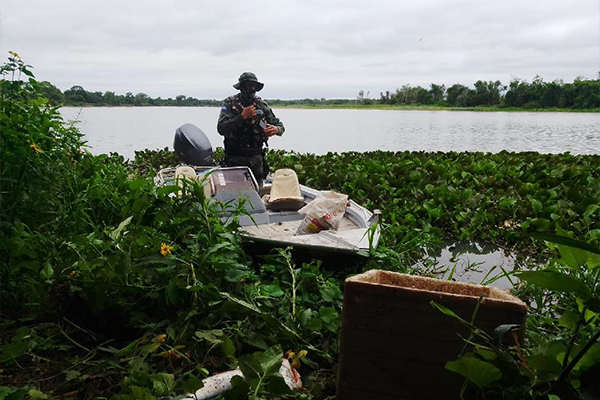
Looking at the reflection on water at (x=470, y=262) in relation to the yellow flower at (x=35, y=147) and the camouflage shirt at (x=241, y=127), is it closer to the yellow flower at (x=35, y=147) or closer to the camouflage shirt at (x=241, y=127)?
the camouflage shirt at (x=241, y=127)

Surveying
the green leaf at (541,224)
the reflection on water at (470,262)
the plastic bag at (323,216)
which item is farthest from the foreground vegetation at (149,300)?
the green leaf at (541,224)

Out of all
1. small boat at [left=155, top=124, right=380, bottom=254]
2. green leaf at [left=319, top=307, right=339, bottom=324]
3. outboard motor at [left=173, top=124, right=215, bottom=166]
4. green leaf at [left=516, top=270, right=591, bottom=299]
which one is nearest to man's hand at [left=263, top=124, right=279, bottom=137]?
small boat at [left=155, top=124, right=380, bottom=254]

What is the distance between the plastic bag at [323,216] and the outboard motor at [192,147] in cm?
308

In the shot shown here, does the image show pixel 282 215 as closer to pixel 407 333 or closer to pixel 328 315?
pixel 328 315

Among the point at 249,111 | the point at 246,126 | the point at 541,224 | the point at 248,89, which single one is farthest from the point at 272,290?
Answer: the point at 248,89

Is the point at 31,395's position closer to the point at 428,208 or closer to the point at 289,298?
the point at 289,298

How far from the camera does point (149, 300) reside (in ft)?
8.91

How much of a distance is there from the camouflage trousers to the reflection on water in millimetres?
2397

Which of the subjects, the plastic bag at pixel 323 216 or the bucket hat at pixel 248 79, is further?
the bucket hat at pixel 248 79

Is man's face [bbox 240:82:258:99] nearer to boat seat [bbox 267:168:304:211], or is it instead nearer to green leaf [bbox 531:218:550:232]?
boat seat [bbox 267:168:304:211]

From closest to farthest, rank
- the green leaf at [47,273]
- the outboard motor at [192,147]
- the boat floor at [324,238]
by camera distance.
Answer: the green leaf at [47,273]
the boat floor at [324,238]
the outboard motor at [192,147]

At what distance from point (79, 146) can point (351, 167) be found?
5747 millimetres

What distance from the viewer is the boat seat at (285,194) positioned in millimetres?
5383

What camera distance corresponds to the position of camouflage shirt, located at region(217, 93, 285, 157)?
6508 mm
